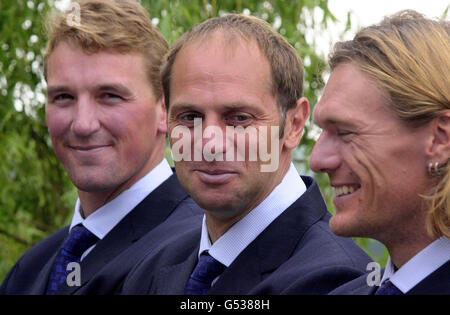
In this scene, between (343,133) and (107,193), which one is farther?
(107,193)

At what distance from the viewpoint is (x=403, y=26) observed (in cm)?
293

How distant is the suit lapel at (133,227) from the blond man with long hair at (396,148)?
1435 mm

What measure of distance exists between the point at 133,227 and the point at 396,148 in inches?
69.5

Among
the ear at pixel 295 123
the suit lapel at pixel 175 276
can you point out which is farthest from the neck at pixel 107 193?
the ear at pixel 295 123

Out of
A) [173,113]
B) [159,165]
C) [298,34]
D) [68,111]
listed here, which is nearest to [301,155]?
[298,34]

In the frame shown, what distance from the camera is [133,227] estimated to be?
4.25m

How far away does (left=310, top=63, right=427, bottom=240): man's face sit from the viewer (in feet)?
9.12

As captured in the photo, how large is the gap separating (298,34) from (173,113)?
2.15m

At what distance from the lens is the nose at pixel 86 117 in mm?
4172

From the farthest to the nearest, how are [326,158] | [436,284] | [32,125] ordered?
1. [32,125]
2. [326,158]
3. [436,284]

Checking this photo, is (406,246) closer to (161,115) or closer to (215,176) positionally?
(215,176)

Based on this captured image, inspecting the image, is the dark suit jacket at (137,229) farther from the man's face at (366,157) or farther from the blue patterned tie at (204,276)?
the man's face at (366,157)

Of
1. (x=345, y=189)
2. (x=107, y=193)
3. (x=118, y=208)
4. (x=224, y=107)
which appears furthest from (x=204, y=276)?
(x=107, y=193)

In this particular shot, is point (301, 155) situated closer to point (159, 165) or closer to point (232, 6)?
point (232, 6)
